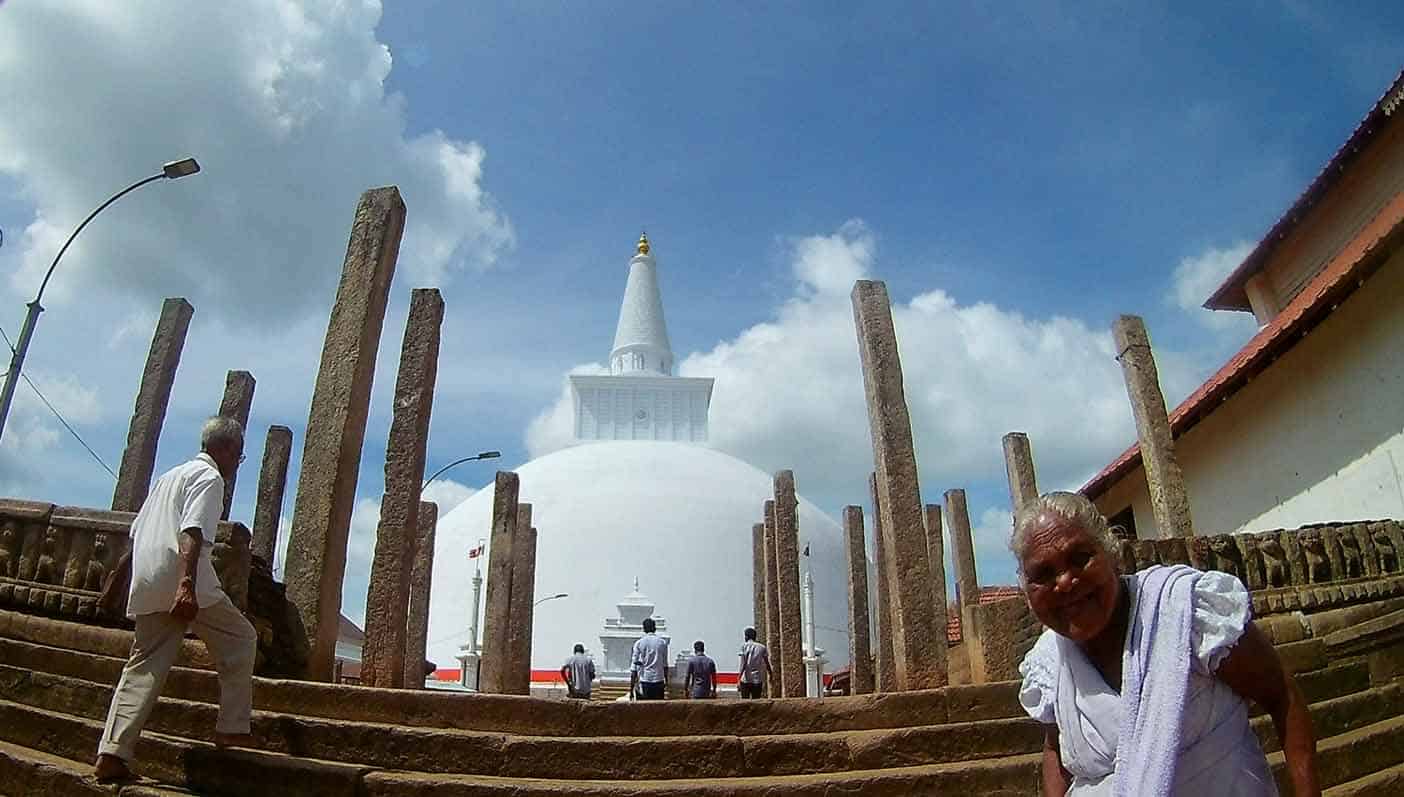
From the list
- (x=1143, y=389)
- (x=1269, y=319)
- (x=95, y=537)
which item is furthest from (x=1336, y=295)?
(x=95, y=537)

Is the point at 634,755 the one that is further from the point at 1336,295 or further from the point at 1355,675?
the point at 1336,295

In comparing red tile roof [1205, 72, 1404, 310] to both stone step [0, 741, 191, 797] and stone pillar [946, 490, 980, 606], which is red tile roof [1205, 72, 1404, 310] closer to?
stone pillar [946, 490, 980, 606]

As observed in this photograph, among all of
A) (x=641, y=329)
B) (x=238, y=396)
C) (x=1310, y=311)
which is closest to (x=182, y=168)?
(x=238, y=396)

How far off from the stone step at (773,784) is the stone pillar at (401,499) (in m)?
1.81

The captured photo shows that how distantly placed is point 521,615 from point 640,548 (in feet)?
53.2

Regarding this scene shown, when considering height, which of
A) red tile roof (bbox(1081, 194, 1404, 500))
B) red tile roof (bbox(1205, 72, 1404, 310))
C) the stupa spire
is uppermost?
the stupa spire

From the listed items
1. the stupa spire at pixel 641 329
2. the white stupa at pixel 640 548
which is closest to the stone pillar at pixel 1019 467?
the white stupa at pixel 640 548

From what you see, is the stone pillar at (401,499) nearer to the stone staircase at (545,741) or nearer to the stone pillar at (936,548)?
the stone staircase at (545,741)

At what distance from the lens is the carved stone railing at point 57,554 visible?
5.43 m

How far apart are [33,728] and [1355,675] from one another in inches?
274

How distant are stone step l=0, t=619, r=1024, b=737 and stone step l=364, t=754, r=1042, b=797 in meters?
0.44

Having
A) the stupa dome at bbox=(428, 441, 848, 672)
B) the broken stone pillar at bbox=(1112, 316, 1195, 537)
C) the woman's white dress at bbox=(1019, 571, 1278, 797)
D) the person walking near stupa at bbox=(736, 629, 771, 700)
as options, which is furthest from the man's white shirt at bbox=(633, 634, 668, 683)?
the stupa dome at bbox=(428, 441, 848, 672)

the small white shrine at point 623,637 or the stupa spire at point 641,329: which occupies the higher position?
the stupa spire at point 641,329

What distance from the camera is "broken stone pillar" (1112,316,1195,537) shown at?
8234 millimetres
